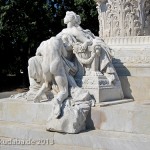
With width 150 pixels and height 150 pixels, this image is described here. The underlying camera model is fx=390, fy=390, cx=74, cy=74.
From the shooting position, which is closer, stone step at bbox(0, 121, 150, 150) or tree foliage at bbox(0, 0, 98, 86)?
stone step at bbox(0, 121, 150, 150)

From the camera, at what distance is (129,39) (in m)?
9.31

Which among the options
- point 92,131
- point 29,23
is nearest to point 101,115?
point 92,131

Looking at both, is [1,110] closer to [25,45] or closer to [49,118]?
[49,118]

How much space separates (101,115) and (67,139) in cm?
74

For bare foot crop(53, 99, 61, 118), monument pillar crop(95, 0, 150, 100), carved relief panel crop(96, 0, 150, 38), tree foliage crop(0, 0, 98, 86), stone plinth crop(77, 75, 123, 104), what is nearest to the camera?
bare foot crop(53, 99, 61, 118)

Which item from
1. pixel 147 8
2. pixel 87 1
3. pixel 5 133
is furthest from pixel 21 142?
pixel 87 1

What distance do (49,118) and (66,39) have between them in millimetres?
1832

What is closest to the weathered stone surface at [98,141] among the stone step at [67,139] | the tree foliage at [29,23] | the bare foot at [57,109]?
the stone step at [67,139]

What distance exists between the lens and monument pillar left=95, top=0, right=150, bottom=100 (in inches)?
327

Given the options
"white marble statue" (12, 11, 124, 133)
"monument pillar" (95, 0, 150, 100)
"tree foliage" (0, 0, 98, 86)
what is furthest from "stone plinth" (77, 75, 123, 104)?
"tree foliage" (0, 0, 98, 86)

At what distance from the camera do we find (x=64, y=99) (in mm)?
7184

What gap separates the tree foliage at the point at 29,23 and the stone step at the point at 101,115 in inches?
816

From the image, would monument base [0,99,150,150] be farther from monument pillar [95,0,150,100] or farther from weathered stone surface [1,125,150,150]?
monument pillar [95,0,150,100]

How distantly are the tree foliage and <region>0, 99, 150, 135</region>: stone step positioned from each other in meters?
20.7
